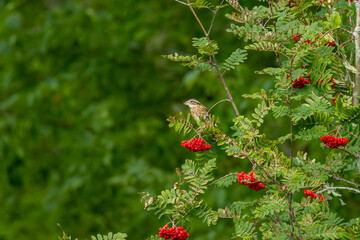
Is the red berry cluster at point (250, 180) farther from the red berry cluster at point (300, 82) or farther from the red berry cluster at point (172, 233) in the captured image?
the red berry cluster at point (300, 82)

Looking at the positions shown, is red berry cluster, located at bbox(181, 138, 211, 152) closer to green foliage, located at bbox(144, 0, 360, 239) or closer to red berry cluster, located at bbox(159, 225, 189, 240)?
green foliage, located at bbox(144, 0, 360, 239)

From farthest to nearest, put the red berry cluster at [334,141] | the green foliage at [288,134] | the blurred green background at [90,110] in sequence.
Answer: the blurred green background at [90,110] < the red berry cluster at [334,141] < the green foliage at [288,134]

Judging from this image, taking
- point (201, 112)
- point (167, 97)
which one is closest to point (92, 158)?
point (167, 97)

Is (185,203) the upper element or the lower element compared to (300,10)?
lower

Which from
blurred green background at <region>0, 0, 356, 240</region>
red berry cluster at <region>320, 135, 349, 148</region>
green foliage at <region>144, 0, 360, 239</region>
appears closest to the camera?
green foliage at <region>144, 0, 360, 239</region>

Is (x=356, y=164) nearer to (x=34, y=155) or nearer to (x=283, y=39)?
(x=283, y=39)

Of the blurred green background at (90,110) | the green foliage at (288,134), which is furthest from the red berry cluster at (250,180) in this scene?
the blurred green background at (90,110)

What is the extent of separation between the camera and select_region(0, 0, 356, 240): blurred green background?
447 centimetres

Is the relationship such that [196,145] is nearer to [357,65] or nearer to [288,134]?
[288,134]

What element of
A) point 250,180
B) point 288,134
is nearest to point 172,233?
point 250,180

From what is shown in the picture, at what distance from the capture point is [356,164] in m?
1.72

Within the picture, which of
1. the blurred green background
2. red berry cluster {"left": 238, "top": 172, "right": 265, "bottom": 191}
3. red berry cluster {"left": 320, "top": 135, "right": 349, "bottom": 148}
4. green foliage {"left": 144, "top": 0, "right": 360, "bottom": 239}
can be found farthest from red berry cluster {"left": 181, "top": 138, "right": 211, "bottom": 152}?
the blurred green background

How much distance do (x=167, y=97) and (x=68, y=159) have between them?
34.5 inches

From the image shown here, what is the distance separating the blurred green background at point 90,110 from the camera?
14.7 feet
